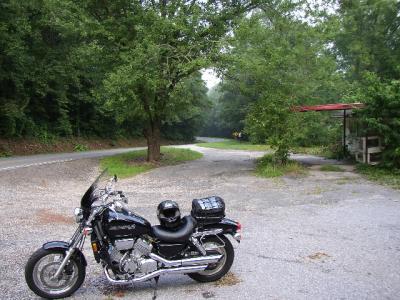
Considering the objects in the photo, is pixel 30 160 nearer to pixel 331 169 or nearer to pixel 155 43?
pixel 155 43

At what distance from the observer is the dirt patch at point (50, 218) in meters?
8.38

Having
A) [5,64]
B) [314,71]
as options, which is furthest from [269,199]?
[5,64]

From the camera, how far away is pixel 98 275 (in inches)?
217

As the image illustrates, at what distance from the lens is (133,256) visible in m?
4.91

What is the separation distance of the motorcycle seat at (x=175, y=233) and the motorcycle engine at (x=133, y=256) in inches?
6.6

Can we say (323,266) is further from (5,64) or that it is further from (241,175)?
(5,64)

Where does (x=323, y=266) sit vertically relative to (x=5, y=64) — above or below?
below

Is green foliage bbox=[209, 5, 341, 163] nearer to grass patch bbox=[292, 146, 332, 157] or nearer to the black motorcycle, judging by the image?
grass patch bbox=[292, 146, 332, 157]

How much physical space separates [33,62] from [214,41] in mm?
13092

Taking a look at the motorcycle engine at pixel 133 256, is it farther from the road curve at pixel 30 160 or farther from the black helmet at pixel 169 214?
the road curve at pixel 30 160

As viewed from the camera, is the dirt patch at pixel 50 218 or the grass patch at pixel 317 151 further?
the grass patch at pixel 317 151

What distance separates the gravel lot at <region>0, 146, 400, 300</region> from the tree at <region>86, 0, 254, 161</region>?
4007 millimetres

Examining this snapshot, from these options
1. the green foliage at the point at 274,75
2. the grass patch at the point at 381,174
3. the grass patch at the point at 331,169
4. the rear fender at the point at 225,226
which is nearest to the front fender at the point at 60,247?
the rear fender at the point at 225,226

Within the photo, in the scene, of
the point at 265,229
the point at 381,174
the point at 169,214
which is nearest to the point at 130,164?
the point at 381,174
